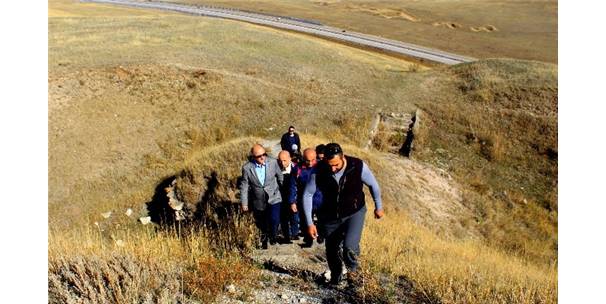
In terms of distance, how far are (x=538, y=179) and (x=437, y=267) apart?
13.0 meters

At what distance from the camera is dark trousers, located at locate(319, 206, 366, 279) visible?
18.8 ft

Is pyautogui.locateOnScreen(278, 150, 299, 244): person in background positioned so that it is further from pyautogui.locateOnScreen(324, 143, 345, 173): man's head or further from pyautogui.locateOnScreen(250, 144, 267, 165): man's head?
pyautogui.locateOnScreen(324, 143, 345, 173): man's head

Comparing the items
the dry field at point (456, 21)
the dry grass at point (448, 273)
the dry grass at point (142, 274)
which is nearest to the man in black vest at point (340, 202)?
the dry grass at point (448, 273)

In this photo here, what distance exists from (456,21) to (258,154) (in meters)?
73.9

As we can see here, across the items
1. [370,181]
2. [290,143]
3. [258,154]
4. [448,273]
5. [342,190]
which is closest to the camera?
[342,190]

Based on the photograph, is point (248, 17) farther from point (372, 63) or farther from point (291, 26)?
Answer: point (372, 63)

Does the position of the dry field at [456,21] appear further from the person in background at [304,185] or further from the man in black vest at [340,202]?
the man in black vest at [340,202]

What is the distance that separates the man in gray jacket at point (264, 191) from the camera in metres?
7.19

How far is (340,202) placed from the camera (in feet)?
18.4

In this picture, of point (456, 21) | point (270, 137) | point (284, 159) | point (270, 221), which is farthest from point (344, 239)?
point (456, 21)

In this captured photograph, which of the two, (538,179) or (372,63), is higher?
(372,63)

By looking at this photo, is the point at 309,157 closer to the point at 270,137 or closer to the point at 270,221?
the point at 270,221

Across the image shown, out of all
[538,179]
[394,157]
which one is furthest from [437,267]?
[538,179]

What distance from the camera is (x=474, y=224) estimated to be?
14.7m
